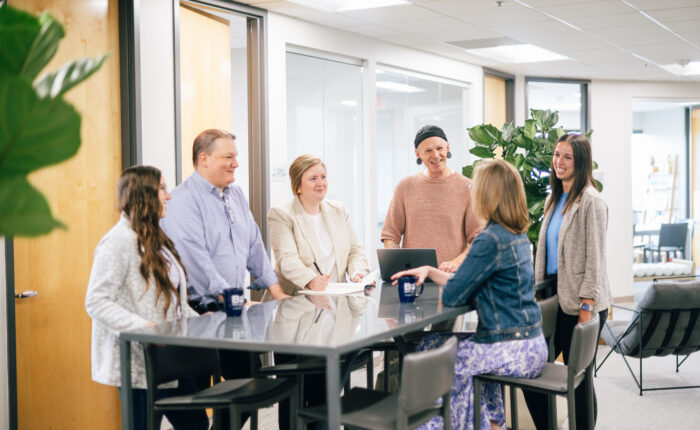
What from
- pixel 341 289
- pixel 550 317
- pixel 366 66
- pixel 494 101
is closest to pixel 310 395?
pixel 341 289

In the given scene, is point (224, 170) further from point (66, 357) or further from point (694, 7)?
point (694, 7)

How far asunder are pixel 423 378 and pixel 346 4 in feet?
11.8

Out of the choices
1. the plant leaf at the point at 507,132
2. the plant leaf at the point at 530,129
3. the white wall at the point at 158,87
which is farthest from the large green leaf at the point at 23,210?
the plant leaf at the point at 507,132

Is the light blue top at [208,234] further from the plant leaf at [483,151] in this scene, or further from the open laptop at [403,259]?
the plant leaf at [483,151]

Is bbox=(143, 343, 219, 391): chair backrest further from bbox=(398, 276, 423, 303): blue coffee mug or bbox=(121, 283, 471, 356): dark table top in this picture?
bbox=(398, 276, 423, 303): blue coffee mug

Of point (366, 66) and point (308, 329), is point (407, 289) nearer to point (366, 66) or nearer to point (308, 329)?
point (308, 329)

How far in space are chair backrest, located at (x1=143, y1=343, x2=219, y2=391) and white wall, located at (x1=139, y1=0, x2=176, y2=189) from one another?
1.77 meters

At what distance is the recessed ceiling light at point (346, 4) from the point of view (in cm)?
504

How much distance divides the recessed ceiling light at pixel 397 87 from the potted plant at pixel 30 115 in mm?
6356

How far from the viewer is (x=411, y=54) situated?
6.82m

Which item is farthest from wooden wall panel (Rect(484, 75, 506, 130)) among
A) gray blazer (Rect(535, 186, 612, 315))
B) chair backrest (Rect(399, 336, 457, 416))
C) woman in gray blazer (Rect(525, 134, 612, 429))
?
chair backrest (Rect(399, 336, 457, 416))

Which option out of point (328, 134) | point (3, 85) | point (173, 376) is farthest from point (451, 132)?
point (3, 85)

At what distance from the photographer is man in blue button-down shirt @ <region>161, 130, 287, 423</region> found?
293 centimetres

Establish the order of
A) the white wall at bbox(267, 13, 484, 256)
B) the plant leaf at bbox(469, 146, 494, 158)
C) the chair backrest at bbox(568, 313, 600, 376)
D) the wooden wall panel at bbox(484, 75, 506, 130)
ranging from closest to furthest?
1. the chair backrest at bbox(568, 313, 600, 376)
2. the white wall at bbox(267, 13, 484, 256)
3. the plant leaf at bbox(469, 146, 494, 158)
4. the wooden wall panel at bbox(484, 75, 506, 130)
